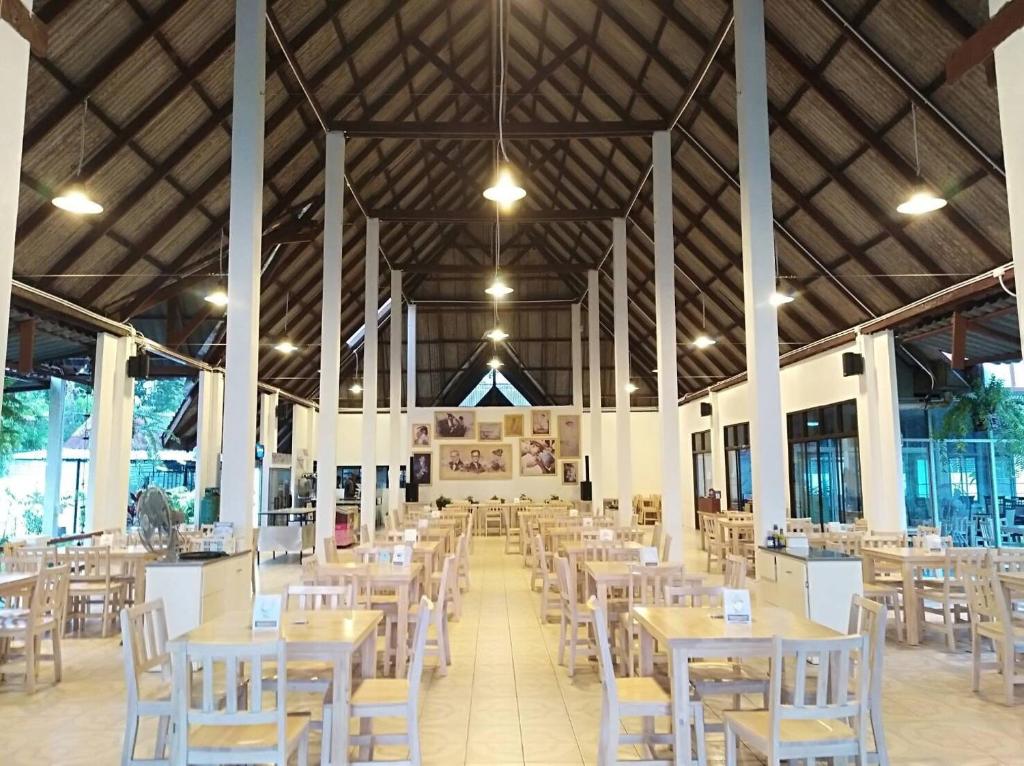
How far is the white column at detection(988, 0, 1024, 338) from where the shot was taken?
3.22 metres

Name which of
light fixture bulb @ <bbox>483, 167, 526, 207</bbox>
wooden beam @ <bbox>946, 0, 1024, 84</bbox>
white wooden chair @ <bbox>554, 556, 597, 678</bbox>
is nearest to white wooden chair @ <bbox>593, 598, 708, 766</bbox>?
white wooden chair @ <bbox>554, 556, 597, 678</bbox>

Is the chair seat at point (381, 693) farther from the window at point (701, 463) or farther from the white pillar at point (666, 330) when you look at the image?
the window at point (701, 463)

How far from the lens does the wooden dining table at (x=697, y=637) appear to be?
11.2 feet

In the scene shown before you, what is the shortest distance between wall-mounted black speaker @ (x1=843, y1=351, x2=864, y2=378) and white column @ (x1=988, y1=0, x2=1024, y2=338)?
30.4 ft

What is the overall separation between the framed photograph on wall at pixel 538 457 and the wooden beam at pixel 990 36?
1783cm

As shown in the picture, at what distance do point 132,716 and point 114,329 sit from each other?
946 centimetres

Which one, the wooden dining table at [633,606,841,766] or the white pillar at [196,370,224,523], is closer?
the wooden dining table at [633,606,841,766]

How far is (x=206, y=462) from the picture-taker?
1527 cm

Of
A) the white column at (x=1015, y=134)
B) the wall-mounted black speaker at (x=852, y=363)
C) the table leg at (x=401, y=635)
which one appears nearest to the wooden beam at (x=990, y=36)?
the white column at (x=1015, y=134)

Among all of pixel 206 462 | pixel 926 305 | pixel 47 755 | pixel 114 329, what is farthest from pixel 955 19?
pixel 206 462

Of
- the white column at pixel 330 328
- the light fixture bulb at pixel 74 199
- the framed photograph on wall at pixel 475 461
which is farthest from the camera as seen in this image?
the framed photograph on wall at pixel 475 461

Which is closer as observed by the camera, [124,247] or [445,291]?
[124,247]

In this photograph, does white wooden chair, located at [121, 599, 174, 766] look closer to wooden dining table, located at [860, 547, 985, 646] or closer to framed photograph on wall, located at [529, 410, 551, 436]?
wooden dining table, located at [860, 547, 985, 646]

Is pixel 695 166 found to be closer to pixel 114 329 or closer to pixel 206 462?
pixel 114 329
